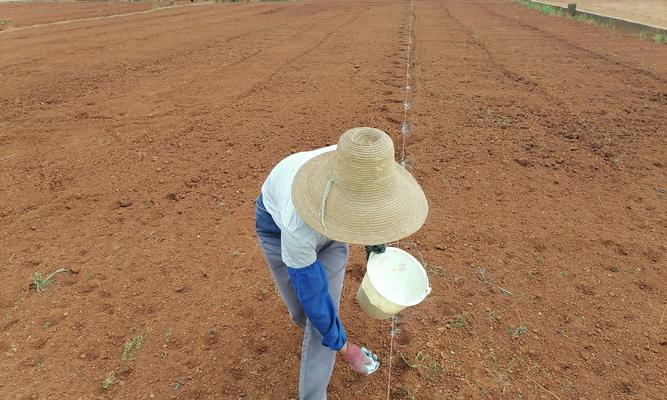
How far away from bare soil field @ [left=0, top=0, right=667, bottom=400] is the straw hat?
1.13 m

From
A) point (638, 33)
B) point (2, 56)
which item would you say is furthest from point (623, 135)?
point (2, 56)

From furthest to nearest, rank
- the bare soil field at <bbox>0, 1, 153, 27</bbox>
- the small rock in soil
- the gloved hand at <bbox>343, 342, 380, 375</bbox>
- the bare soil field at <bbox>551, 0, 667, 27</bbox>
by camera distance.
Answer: the bare soil field at <bbox>0, 1, 153, 27</bbox> → the bare soil field at <bbox>551, 0, 667, 27</bbox> → the small rock in soil → the gloved hand at <bbox>343, 342, 380, 375</bbox>

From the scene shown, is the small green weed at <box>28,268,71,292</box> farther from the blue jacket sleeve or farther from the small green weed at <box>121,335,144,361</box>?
the blue jacket sleeve

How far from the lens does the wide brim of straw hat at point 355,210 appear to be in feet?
4.41

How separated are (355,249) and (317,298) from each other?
1.57m

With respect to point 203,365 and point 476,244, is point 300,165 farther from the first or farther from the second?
point 476,244

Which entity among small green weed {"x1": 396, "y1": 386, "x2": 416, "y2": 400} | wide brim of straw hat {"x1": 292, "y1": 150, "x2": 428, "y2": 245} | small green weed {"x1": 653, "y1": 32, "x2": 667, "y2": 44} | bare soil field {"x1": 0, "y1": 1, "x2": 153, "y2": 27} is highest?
bare soil field {"x1": 0, "y1": 1, "x2": 153, "y2": 27}

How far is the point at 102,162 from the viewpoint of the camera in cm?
414

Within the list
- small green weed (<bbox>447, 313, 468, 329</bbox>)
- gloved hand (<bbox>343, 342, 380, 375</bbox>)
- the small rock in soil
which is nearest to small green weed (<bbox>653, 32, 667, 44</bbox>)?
the small rock in soil

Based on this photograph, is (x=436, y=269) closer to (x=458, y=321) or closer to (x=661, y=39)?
(x=458, y=321)

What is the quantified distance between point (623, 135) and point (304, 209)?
15.0ft

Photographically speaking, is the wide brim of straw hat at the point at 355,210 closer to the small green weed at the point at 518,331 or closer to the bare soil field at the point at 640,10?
the small green weed at the point at 518,331

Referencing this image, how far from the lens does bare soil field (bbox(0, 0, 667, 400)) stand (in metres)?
2.20

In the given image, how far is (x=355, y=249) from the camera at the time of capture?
3033 mm
